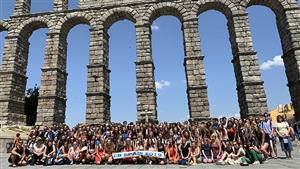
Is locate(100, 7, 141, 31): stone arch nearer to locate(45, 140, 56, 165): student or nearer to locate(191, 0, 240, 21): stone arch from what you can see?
locate(191, 0, 240, 21): stone arch

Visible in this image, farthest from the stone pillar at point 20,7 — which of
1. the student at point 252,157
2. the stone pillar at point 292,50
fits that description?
the student at point 252,157

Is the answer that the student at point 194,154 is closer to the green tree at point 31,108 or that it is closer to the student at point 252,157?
the student at point 252,157

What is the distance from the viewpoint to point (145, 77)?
18672mm

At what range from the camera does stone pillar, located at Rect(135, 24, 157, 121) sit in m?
18.0

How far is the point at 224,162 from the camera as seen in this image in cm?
908

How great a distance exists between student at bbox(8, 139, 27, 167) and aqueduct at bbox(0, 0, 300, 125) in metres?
7.85

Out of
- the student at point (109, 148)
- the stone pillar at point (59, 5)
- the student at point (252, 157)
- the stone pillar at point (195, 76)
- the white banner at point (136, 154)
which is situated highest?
the stone pillar at point (59, 5)

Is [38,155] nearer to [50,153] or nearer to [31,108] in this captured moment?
[50,153]

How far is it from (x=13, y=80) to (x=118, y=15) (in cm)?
902

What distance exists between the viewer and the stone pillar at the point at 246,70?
1739 cm

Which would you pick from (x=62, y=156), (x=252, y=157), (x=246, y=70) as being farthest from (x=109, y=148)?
(x=246, y=70)

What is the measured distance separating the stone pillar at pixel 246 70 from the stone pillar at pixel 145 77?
5.74m

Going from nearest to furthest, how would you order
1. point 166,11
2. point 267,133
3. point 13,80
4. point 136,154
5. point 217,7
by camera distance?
point 136,154 < point 267,133 < point 13,80 < point 217,7 < point 166,11

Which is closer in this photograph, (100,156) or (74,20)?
(100,156)
